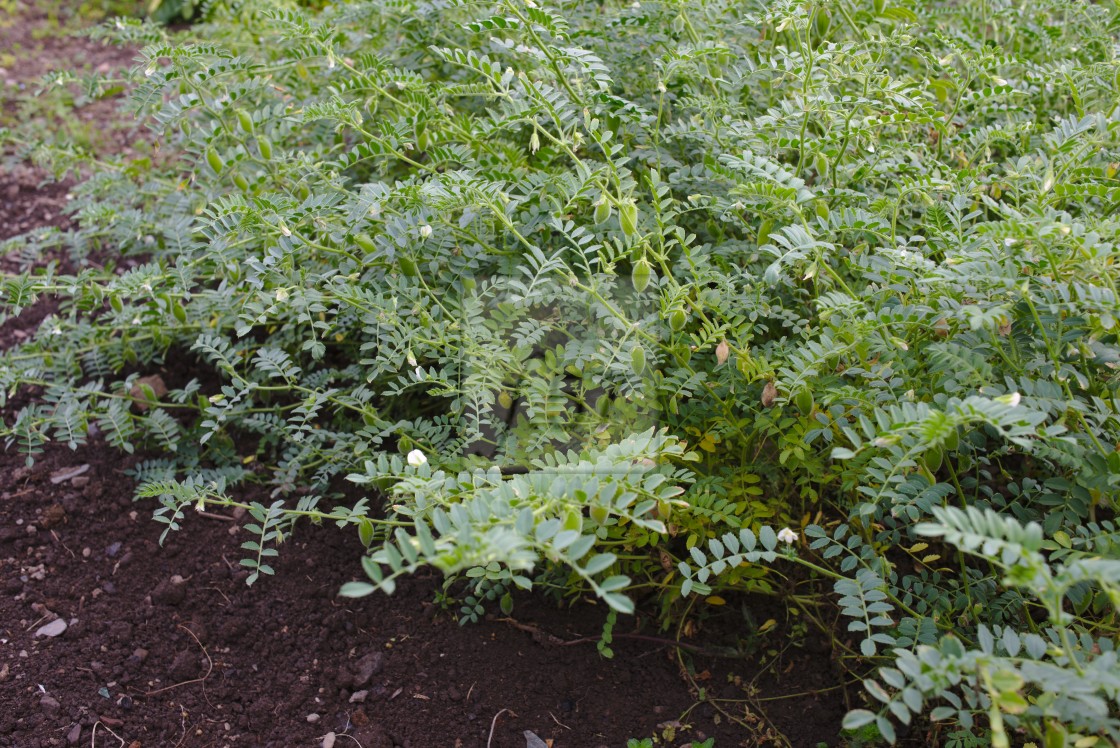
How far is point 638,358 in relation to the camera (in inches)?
68.4

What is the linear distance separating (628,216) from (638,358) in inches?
10.3

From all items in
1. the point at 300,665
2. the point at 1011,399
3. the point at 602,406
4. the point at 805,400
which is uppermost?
the point at 1011,399

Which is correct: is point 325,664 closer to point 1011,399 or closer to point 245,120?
point 245,120

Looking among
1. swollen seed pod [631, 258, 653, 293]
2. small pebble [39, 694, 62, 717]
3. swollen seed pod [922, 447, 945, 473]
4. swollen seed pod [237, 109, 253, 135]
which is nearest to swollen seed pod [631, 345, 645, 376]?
swollen seed pod [631, 258, 653, 293]

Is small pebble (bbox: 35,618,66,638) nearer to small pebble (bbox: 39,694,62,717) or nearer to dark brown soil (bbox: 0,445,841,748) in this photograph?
dark brown soil (bbox: 0,445,841,748)

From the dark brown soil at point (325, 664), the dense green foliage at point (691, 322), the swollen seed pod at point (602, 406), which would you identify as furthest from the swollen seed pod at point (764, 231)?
the dark brown soil at point (325, 664)

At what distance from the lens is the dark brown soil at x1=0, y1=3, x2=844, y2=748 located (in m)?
1.91

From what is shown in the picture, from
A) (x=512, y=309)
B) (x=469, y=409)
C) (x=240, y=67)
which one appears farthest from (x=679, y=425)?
(x=240, y=67)

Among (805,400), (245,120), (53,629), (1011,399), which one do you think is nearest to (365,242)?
(245,120)

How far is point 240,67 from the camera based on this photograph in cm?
241

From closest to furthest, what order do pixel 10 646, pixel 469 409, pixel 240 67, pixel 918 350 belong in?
pixel 918 350
pixel 10 646
pixel 469 409
pixel 240 67

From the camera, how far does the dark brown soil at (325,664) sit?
1.91 meters

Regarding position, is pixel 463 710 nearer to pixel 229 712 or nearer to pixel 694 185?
pixel 229 712

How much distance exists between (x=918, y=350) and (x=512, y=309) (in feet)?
2.71
